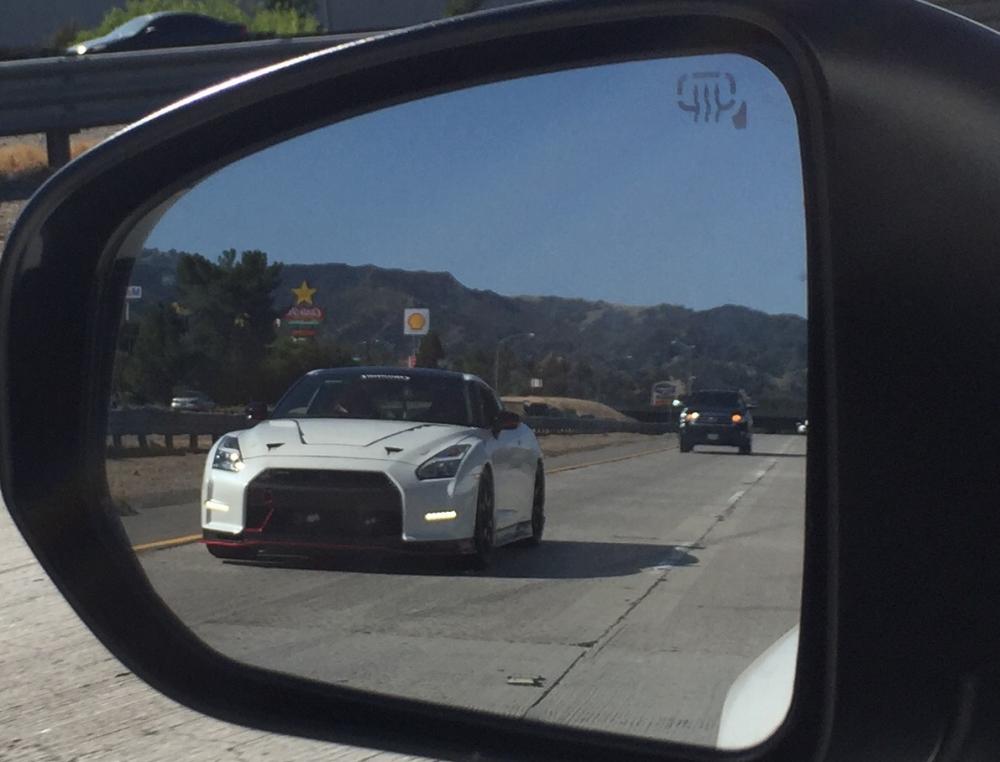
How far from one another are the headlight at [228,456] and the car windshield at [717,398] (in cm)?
68

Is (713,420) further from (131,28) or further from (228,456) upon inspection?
(131,28)

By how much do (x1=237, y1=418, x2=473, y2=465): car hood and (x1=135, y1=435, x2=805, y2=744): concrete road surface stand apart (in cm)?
16

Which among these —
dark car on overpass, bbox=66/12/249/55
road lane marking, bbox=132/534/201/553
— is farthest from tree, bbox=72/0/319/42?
road lane marking, bbox=132/534/201/553

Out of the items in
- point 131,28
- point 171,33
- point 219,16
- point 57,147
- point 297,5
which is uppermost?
point 297,5

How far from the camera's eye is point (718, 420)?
6.15 feet

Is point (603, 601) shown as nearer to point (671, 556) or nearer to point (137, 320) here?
point (671, 556)

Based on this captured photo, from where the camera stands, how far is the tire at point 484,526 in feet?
6.88

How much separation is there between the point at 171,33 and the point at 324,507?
106 ft

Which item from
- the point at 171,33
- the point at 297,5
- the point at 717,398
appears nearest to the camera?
the point at 717,398

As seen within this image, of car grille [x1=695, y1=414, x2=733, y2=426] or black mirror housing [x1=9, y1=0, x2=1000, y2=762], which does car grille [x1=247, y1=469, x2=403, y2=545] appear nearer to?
black mirror housing [x1=9, y1=0, x2=1000, y2=762]

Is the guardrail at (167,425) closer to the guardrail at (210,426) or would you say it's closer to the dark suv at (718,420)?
the guardrail at (210,426)

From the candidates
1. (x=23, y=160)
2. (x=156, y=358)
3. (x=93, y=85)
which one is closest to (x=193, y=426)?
(x=156, y=358)

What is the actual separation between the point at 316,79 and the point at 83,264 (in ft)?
1.97

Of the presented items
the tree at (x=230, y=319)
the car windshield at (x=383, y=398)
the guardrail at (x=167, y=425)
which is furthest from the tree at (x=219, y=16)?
the car windshield at (x=383, y=398)
